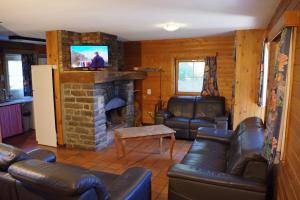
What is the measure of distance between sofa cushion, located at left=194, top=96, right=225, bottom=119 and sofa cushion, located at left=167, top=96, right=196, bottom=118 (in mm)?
131

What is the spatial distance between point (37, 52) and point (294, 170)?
21.0 ft

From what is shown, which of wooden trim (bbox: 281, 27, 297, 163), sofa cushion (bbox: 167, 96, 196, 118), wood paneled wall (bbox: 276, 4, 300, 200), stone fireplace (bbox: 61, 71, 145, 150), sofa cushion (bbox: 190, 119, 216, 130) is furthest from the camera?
sofa cushion (bbox: 167, 96, 196, 118)

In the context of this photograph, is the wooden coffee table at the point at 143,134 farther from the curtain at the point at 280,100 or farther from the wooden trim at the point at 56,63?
the curtain at the point at 280,100

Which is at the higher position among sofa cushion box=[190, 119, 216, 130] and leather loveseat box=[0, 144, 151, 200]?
leather loveseat box=[0, 144, 151, 200]

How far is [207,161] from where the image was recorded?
8.90 ft

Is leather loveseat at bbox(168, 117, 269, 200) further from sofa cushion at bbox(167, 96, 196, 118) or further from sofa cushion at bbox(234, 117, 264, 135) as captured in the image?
sofa cushion at bbox(167, 96, 196, 118)

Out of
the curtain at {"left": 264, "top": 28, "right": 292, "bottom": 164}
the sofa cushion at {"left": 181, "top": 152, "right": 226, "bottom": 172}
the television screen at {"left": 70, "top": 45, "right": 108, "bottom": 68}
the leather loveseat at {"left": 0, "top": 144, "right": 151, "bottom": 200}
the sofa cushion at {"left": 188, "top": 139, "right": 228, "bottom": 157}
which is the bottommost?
the sofa cushion at {"left": 181, "top": 152, "right": 226, "bottom": 172}

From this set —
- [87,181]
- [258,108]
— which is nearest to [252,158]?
[87,181]

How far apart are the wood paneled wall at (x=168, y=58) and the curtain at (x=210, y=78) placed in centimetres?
9

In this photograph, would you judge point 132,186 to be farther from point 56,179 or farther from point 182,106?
point 182,106

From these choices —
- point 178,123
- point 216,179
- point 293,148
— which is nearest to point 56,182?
point 216,179

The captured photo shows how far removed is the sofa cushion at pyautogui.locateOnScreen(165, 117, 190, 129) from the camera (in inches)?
188

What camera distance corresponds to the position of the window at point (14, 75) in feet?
18.1

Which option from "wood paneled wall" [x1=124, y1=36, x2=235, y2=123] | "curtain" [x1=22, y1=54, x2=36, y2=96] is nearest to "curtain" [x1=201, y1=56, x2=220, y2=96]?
"wood paneled wall" [x1=124, y1=36, x2=235, y2=123]
